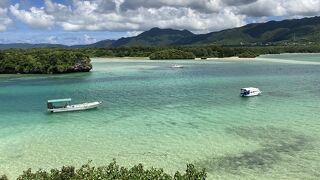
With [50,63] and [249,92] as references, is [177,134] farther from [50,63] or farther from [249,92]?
[50,63]

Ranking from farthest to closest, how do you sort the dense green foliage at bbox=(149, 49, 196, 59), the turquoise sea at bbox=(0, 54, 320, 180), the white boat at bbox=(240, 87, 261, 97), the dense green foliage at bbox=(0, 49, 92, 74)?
the dense green foliage at bbox=(149, 49, 196, 59), the dense green foliage at bbox=(0, 49, 92, 74), the white boat at bbox=(240, 87, 261, 97), the turquoise sea at bbox=(0, 54, 320, 180)

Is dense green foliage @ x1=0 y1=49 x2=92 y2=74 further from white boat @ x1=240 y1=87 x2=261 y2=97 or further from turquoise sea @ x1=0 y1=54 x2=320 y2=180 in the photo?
white boat @ x1=240 y1=87 x2=261 y2=97

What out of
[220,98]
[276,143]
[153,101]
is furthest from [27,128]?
[220,98]

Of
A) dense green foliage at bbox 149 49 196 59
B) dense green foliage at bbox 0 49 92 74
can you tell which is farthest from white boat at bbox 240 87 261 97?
dense green foliage at bbox 149 49 196 59

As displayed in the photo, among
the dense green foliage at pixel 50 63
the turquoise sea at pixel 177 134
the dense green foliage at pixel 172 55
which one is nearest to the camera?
the turquoise sea at pixel 177 134

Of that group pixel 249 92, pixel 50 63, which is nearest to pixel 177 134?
pixel 249 92

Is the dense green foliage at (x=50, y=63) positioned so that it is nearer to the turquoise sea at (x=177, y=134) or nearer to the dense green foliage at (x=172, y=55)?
the turquoise sea at (x=177, y=134)

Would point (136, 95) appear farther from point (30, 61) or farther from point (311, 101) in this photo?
point (30, 61)

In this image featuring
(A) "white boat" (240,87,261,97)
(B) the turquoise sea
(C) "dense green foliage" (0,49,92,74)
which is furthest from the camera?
(C) "dense green foliage" (0,49,92,74)

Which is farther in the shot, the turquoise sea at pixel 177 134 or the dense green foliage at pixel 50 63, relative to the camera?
the dense green foliage at pixel 50 63

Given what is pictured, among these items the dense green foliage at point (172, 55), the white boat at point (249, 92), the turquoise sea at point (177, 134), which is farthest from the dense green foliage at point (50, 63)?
the dense green foliage at point (172, 55)

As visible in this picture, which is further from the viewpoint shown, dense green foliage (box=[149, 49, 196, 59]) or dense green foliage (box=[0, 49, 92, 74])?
dense green foliage (box=[149, 49, 196, 59])

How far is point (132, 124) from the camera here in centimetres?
4016

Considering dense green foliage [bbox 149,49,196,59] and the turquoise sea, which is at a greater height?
dense green foliage [bbox 149,49,196,59]
